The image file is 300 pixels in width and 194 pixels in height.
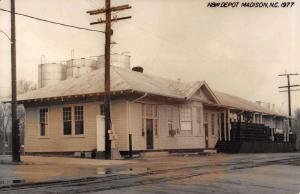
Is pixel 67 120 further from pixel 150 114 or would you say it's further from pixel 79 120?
pixel 150 114

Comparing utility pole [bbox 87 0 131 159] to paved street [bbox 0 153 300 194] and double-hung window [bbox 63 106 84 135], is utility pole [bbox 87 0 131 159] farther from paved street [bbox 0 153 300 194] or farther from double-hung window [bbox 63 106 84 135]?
paved street [bbox 0 153 300 194]

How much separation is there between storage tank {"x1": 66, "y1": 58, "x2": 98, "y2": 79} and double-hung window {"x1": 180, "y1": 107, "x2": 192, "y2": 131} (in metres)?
11.1

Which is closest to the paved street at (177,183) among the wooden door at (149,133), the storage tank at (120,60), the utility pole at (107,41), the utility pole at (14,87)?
the utility pole at (107,41)

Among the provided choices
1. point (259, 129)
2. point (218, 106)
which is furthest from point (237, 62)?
point (259, 129)

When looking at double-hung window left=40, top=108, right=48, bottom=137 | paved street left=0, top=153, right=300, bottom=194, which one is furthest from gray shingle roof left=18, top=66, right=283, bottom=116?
paved street left=0, top=153, right=300, bottom=194

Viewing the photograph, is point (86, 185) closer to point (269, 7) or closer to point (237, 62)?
point (269, 7)

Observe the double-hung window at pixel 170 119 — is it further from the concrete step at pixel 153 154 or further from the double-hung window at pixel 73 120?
the double-hung window at pixel 73 120

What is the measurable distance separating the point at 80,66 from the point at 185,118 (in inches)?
479

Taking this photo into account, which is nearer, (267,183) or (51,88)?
(267,183)

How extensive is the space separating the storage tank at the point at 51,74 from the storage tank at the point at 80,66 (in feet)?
3.40

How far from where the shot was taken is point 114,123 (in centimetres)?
2475

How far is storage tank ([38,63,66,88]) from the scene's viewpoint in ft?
130

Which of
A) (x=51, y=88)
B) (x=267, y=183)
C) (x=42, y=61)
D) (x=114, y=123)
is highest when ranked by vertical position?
(x=42, y=61)

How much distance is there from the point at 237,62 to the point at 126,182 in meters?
9.07
